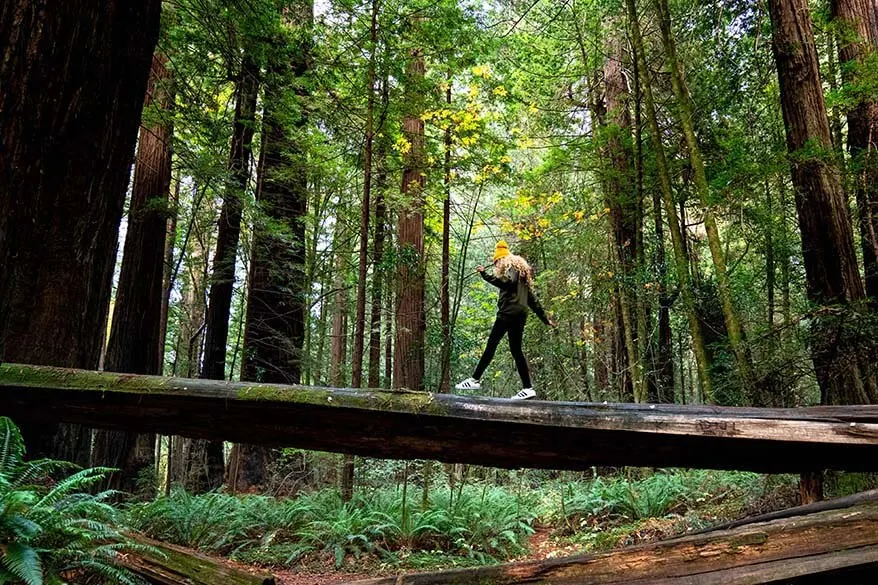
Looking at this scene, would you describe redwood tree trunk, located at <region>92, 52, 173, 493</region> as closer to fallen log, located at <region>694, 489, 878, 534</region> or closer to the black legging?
the black legging

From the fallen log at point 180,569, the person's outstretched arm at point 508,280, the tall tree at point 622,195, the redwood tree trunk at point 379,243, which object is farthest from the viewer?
the tall tree at point 622,195

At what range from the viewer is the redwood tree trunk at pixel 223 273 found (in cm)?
907

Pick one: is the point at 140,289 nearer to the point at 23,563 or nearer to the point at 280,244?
the point at 280,244

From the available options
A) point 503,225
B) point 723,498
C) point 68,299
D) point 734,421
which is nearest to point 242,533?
point 68,299

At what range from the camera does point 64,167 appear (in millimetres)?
3922

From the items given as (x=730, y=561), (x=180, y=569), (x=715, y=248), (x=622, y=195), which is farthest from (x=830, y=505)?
(x=622, y=195)

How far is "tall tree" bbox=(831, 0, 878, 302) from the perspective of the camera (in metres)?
6.41

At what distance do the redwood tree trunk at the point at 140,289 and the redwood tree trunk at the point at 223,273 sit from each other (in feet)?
3.09

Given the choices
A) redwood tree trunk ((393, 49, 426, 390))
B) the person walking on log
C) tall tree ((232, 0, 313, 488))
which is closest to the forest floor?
the person walking on log

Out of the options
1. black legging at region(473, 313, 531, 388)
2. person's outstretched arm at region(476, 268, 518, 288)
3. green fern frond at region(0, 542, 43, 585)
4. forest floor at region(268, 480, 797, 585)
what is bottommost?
forest floor at region(268, 480, 797, 585)

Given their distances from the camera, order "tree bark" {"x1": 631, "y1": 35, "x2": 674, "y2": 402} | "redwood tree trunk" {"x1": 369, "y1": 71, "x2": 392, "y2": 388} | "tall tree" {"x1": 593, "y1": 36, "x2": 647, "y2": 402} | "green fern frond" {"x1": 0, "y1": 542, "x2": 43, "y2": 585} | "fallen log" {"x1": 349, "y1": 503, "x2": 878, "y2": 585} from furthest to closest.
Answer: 1. "tree bark" {"x1": 631, "y1": 35, "x2": 674, "y2": 402}
2. "tall tree" {"x1": 593, "y1": 36, "x2": 647, "y2": 402}
3. "redwood tree trunk" {"x1": 369, "y1": 71, "x2": 392, "y2": 388}
4. "fallen log" {"x1": 349, "y1": 503, "x2": 878, "y2": 585}
5. "green fern frond" {"x1": 0, "y1": 542, "x2": 43, "y2": 585}

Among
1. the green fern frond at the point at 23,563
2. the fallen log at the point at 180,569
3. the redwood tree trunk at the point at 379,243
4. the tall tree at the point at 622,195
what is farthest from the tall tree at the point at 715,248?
the green fern frond at the point at 23,563

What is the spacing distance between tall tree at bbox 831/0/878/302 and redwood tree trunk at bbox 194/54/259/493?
8698 millimetres

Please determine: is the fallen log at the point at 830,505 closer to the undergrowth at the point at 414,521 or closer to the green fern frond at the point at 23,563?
the green fern frond at the point at 23,563
